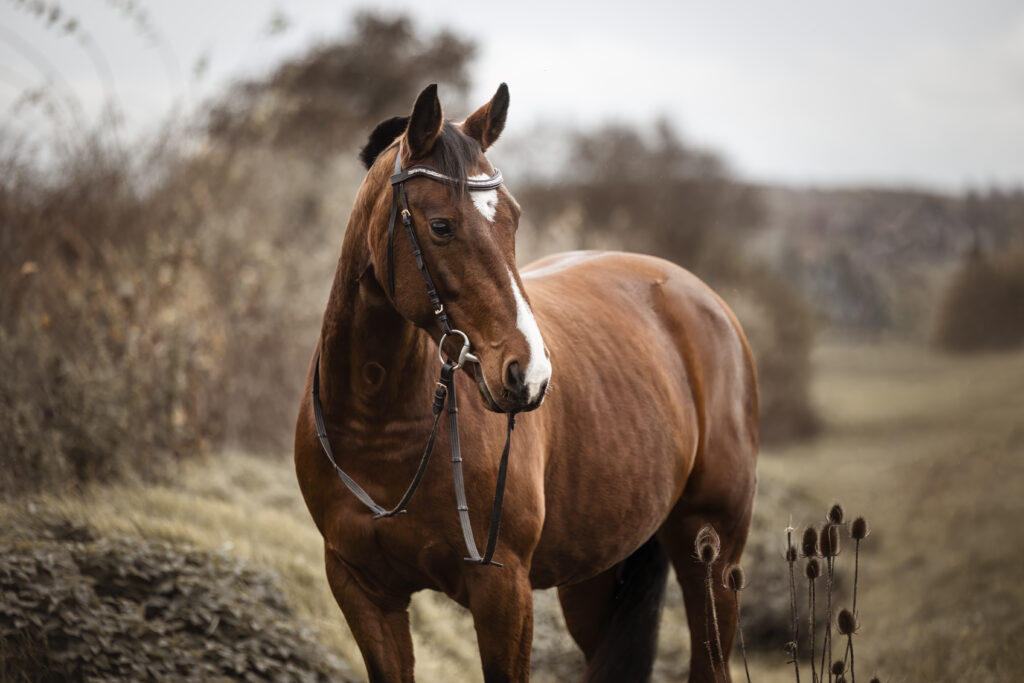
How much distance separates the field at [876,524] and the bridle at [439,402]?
1.93m

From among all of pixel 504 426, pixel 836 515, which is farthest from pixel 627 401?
pixel 836 515

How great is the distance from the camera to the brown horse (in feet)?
7.67

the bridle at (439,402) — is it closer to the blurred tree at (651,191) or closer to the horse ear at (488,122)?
the horse ear at (488,122)

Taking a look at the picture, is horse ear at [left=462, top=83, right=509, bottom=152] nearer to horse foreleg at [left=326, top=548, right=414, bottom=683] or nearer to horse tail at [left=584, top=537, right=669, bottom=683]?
horse foreleg at [left=326, top=548, right=414, bottom=683]

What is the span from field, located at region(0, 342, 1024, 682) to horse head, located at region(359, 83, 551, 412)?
256 cm

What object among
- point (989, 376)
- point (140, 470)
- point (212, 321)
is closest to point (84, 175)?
point (212, 321)

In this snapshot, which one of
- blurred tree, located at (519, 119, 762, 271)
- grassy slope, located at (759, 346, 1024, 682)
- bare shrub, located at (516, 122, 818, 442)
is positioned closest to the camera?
grassy slope, located at (759, 346, 1024, 682)

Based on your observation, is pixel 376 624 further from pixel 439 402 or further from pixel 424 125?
pixel 424 125

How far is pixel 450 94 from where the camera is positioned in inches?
734

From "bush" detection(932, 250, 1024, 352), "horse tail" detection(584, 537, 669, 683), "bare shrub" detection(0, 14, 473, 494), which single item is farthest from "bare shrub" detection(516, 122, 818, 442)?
"horse tail" detection(584, 537, 669, 683)

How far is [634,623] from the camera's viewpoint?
154 inches

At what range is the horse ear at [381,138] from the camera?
2777 millimetres

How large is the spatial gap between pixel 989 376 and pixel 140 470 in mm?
13117

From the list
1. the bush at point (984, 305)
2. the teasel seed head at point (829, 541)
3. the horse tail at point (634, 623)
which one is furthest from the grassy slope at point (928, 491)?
the teasel seed head at point (829, 541)
